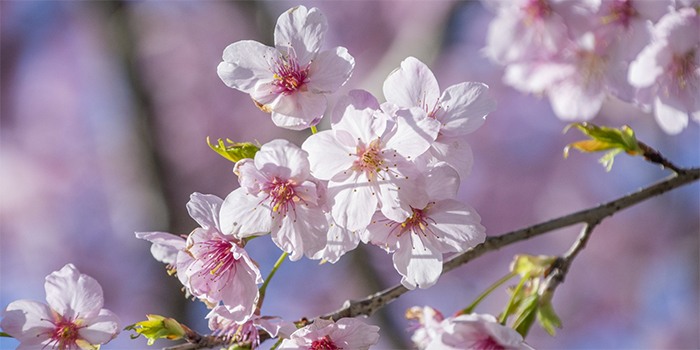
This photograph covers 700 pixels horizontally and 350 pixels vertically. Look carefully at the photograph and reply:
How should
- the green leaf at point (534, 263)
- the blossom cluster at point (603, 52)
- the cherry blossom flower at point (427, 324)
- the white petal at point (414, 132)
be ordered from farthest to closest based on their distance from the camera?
the blossom cluster at point (603, 52) < the green leaf at point (534, 263) < the cherry blossom flower at point (427, 324) < the white petal at point (414, 132)

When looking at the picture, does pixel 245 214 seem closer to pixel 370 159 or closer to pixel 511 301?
A: pixel 370 159

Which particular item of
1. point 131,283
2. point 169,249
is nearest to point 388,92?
point 169,249

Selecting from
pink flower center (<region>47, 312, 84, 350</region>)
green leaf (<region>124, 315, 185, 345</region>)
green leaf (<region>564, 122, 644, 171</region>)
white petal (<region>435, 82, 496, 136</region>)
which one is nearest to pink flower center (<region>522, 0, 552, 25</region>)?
green leaf (<region>564, 122, 644, 171</region>)

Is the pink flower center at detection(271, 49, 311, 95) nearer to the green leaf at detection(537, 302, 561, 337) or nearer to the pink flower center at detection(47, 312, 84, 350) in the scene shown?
the pink flower center at detection(47, 312, 84, 350)

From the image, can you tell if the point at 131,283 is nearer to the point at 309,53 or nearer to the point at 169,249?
the point at 169,249

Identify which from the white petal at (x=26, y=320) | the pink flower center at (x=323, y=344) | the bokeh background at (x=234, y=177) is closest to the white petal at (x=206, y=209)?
the pink flower center at (x=323, y=344)

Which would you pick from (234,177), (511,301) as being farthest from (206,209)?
(234,177)

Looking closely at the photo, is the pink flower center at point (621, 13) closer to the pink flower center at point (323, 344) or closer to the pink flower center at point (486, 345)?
the pink flower center at point (486, 345)
